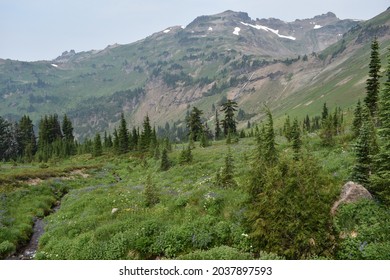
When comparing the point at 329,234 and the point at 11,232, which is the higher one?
the point at 329,234

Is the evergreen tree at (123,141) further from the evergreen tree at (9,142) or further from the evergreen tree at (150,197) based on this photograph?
the evergreen tree at (150,197)

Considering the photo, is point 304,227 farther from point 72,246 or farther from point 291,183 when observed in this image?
point 72,246

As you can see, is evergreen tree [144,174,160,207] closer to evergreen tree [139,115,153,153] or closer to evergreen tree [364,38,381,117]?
evergreen tree [364,38,381,117]

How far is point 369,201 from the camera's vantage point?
16.1 meters

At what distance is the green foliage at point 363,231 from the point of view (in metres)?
13.6

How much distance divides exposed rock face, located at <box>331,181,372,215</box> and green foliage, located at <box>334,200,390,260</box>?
0.35 metres

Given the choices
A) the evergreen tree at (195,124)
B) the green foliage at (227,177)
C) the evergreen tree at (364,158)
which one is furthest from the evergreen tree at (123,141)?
the evergreen tree at (364,158)

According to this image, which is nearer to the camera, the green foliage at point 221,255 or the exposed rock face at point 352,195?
the green foliage at point 221,255

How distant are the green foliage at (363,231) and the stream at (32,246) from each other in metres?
18.4

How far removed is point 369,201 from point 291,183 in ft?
14.9

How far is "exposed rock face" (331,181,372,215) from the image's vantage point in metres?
16.5

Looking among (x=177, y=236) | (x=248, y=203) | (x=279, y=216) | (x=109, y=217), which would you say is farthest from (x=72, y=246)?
(x=279, y=216)

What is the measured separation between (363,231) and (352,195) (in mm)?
2395

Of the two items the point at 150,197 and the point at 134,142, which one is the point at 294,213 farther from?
the point at 134,142
